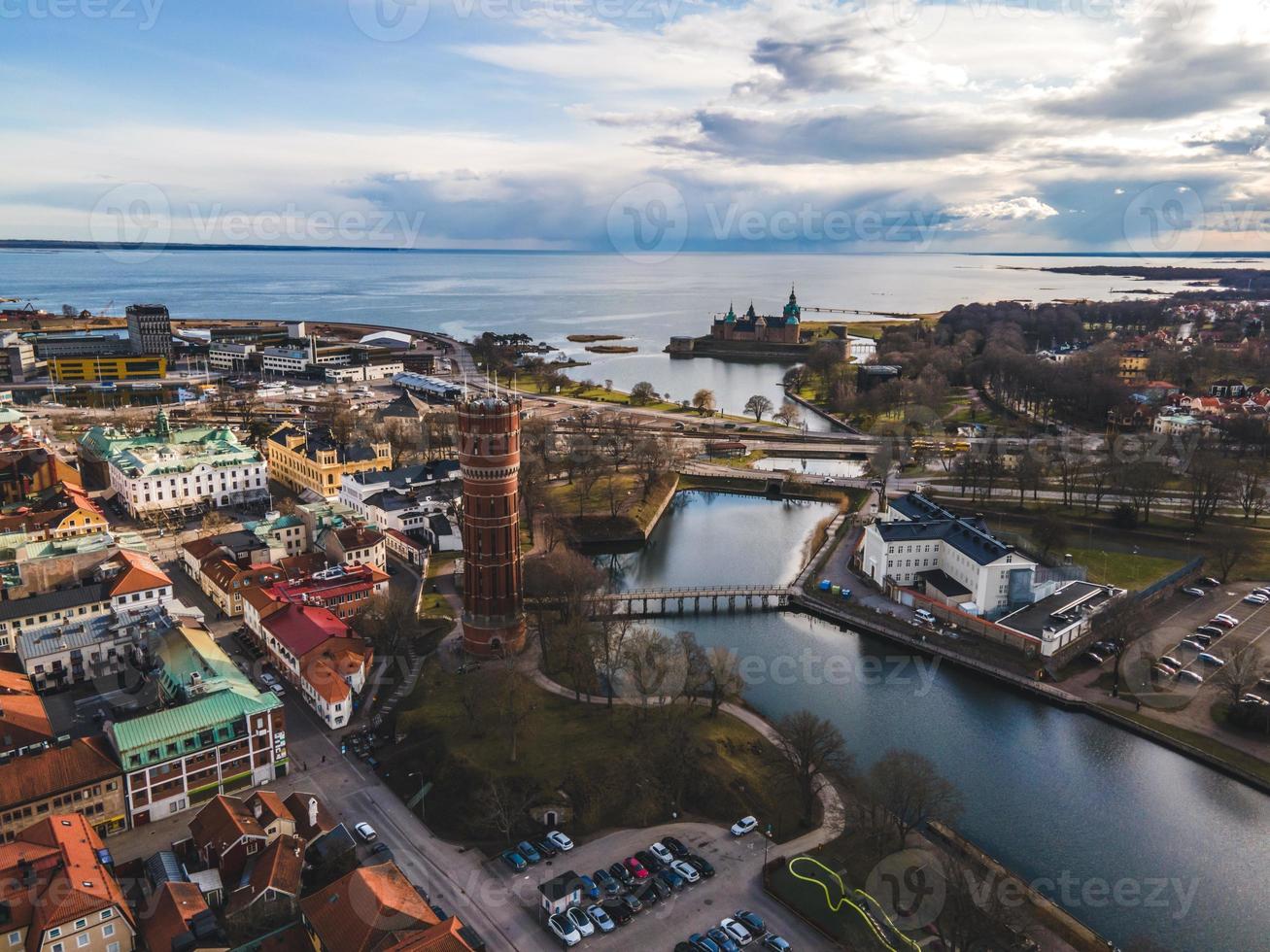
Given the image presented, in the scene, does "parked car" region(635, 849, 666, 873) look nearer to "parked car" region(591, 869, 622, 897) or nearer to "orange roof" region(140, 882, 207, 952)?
"parked car" region(591, 869, 622, 897)

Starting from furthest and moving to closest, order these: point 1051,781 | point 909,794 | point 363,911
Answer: point 1051,781, point 909,794, point 363,911

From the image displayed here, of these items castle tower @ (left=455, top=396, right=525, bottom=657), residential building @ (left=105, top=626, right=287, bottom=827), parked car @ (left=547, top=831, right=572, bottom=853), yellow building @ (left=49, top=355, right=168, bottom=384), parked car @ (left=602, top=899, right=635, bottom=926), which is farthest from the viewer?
yellow building @ (left=49, top=355, right=168, bottom=384)

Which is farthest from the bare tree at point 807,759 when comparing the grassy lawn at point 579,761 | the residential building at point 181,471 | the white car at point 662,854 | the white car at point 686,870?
the residential building at point 181,471

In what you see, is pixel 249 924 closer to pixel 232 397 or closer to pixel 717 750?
pixel 717 750

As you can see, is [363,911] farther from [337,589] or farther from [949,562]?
[949,562]

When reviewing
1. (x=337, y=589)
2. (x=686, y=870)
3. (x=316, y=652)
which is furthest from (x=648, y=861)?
(x=337, y=589)

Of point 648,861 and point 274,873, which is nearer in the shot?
point 274,873

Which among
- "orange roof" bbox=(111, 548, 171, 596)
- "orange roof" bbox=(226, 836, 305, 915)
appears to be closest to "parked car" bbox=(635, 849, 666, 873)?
"orange roof" bbox=(226, 836, 305, 915)
